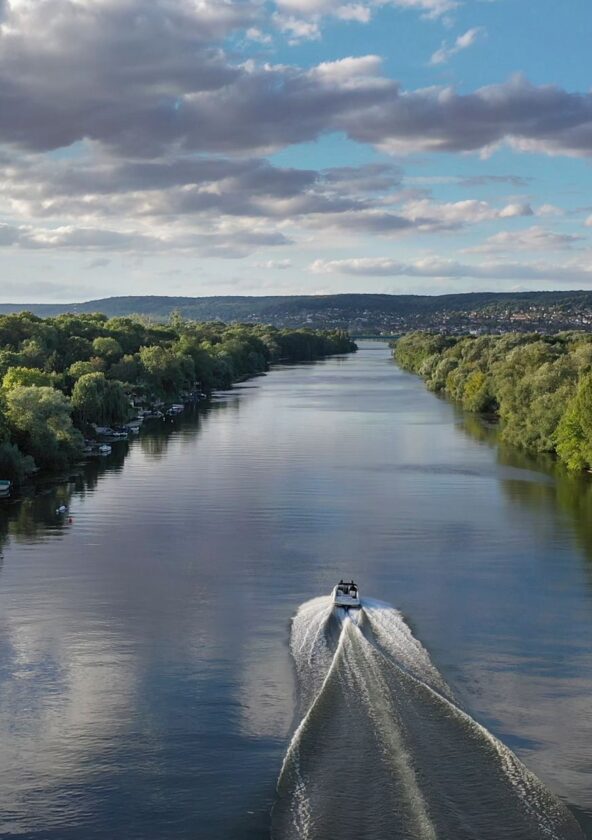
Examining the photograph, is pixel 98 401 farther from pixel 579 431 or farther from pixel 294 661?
pixel 294 661

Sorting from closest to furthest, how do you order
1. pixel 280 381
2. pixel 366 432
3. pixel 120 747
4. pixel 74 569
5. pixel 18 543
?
pixel 120 747 → pixel 74 569 → pixel 18 543 → pixel 366 432 → pixel 280 381

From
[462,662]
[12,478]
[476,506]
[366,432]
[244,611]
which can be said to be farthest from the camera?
[366,432]

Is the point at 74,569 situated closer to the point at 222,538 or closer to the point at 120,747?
the point at 222,538

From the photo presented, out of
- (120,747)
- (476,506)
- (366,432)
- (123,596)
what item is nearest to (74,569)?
(123,596)

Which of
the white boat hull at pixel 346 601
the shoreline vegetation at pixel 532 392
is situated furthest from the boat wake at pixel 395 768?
the shoreline vegetation at pixel 532 392

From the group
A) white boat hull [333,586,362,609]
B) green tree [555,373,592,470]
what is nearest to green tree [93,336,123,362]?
green tree [555,373,592,470]

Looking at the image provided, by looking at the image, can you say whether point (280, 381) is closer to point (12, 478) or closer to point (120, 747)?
point (12, 478)

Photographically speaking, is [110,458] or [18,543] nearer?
[18,543]
